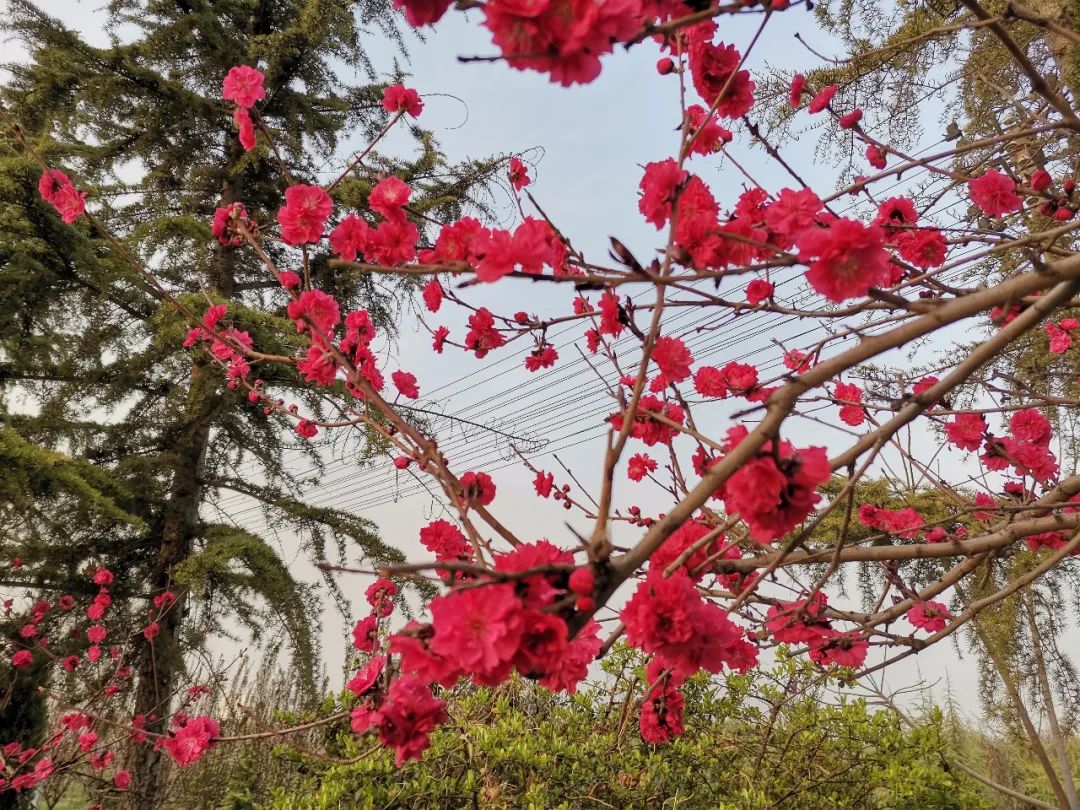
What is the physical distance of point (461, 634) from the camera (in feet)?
2.57

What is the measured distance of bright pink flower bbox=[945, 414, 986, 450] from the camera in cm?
221

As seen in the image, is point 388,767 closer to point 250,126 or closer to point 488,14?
point 250,126

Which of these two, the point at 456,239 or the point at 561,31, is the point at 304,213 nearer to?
the point at 456,239

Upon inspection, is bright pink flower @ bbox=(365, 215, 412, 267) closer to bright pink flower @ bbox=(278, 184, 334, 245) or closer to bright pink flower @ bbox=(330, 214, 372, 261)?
bright pink flower @ bbox=(330, 214, 372, 261)

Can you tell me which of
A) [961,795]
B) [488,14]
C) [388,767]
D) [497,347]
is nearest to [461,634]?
[488,14]

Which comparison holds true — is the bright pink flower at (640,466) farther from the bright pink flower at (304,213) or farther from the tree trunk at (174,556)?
the tree trunk at (174,556)

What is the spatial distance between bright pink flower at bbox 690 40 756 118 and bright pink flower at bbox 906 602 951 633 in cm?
161

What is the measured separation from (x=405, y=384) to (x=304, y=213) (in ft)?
2.29

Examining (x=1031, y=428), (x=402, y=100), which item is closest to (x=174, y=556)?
(x=402, y=100)

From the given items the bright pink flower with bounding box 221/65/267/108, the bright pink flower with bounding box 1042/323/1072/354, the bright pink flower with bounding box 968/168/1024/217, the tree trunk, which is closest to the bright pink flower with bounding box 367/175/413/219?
the bright pink flower with bounding box 221/65/267/108

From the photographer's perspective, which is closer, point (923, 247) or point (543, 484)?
point (923, 247)

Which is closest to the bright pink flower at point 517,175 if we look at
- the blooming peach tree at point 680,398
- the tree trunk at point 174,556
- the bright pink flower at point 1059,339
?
the blooming peach tree at point 680,398

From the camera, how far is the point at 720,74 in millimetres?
1627

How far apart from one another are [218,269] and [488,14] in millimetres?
6185
